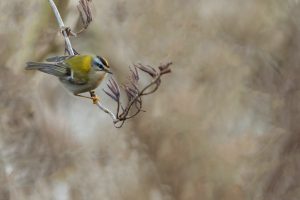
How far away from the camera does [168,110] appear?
2.93m

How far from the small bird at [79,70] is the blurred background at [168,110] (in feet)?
2.65

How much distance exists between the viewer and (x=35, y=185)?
2.94 metres

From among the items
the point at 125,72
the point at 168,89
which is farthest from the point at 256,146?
the point at 125,72

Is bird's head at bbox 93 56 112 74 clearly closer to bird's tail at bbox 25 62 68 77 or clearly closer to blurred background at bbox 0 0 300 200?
bird's tail at bbox 25 62 68 77

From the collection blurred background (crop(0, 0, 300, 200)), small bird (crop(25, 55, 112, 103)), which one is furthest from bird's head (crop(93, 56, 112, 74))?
blurred background (crop(0, 0, 300, 200))

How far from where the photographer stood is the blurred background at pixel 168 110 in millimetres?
2830

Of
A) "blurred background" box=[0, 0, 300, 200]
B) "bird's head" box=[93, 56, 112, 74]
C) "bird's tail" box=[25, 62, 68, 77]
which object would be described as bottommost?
"bird's tail" box=[25, 62, 68, 77]

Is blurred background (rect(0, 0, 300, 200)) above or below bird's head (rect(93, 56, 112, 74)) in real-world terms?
Answer: above

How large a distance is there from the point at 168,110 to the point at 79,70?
1.02m

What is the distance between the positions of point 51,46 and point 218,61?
630 millimetres

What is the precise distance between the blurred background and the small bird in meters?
0.81

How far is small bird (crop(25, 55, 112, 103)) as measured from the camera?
75.7 inches

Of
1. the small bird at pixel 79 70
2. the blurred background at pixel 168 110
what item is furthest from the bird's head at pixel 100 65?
the blurred background at pixel 168 110

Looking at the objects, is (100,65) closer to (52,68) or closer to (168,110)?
(52,68)
